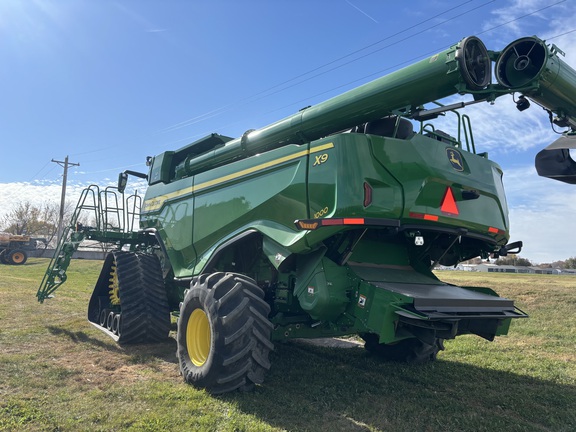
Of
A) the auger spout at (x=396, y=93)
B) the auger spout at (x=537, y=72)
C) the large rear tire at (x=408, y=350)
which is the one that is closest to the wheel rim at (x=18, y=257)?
the auger spout at (x=396, y=93)

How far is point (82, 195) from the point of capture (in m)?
9.36

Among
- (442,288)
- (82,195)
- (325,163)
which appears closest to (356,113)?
(325,163)

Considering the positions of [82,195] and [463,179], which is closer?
[463,179]

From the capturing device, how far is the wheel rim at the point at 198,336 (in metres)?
5.20

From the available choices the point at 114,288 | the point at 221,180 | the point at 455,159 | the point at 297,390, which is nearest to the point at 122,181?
the point at 114,288

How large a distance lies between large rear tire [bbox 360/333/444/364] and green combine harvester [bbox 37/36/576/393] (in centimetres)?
3

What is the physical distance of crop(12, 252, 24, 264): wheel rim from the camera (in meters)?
30.6

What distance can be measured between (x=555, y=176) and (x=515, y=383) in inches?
99.5

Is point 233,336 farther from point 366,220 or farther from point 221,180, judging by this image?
point 221,180

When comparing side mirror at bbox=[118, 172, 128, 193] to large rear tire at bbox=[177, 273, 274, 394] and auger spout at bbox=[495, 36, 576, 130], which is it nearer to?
large rear tire at bbox=[177, 273, 274, 394]

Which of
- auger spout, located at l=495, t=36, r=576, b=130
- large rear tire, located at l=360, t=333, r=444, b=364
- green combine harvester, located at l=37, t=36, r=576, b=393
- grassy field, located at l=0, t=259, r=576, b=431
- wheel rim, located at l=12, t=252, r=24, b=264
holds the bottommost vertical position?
grassy field, located at l=0, t=259, r=576, b=431

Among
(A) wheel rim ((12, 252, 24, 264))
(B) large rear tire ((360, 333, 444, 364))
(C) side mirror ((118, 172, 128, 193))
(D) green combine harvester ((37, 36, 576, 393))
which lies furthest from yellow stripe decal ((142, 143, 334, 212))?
(A) wheel rim ((12, 252, 24, 264))

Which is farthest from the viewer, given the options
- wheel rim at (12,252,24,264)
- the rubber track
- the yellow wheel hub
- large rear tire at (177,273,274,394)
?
wheel rim at (12,252,24,264)

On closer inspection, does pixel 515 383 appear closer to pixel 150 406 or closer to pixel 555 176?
pixel 555 176
